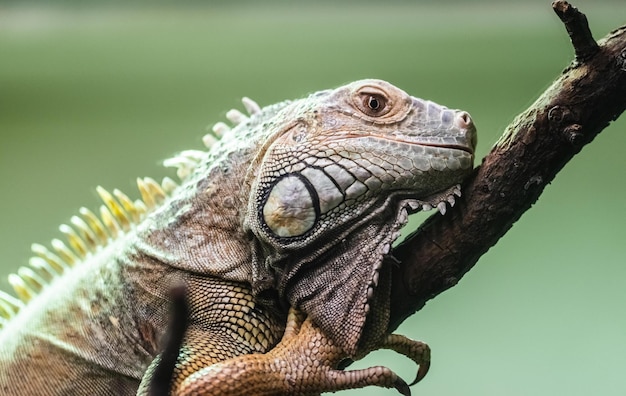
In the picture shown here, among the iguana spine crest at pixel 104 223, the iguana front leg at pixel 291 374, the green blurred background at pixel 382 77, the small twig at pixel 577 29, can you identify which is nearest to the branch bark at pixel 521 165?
the small twig at pixel 577 29

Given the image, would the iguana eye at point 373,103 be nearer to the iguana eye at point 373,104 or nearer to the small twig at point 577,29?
the iguana eye at point 373,104

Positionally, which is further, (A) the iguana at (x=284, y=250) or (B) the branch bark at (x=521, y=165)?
(A) the iguana at (x=284, y=250)

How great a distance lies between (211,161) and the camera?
2.44 meters

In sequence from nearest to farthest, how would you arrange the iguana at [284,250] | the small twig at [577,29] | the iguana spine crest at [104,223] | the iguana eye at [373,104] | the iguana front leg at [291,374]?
the small twig at [577,29]
the iguana front leg at [291,374]
the iguana at [284,250]
the iguana eye at [373,104]
the iguana spine crest at [104,223]

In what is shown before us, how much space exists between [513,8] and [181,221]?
2788 mm

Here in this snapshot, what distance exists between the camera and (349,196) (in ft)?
6.88

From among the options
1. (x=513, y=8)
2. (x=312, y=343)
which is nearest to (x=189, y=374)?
(x=312, y=343)

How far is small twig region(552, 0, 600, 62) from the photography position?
5.72ft

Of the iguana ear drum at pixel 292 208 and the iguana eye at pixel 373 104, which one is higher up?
the iguana eye at pixel 373 104

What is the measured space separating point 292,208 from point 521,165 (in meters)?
0.69

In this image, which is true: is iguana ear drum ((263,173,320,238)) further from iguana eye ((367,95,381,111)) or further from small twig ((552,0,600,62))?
small twig ((552,0,600,62))

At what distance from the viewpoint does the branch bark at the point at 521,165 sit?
182 cm

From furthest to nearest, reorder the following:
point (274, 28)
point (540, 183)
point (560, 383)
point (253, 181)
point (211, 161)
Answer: point (274, 28)
point (560, 383)
point (211, 161)
point (253, 181)
point (540, 183)

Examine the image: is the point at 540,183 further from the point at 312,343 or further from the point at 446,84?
the point at 446,84
